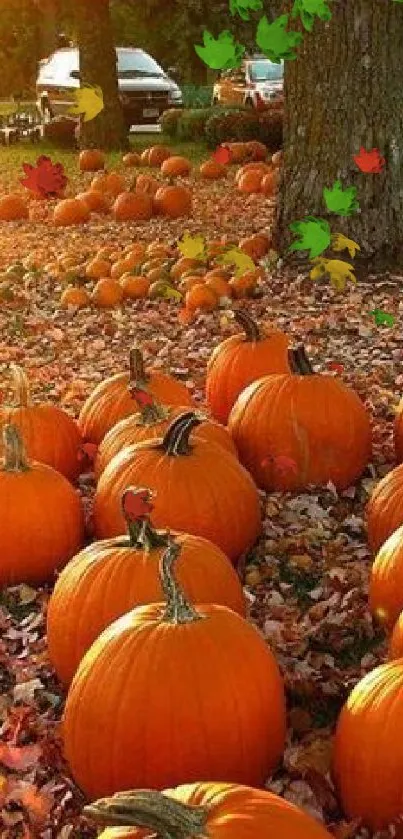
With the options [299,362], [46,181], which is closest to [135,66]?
[46,181]

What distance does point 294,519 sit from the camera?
5043 millimetres

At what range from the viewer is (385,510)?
4430mm

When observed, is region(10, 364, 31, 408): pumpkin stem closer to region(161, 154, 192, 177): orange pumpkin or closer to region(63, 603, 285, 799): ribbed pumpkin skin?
region(63, 603, 285, 799): ribbed pumpkin skin

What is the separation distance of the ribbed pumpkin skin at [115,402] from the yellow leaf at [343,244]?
3.54m

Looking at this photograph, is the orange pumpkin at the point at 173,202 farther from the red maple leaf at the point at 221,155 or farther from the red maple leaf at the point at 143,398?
the red maple leaf at the point at 143,398

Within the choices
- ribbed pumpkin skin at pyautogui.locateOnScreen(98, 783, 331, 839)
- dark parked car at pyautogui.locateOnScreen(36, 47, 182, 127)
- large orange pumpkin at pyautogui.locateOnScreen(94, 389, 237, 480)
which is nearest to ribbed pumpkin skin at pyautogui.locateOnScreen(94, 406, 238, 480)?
large orange pumpkin at pyautogui.locateOnScreen(94, 389, 237, 480)

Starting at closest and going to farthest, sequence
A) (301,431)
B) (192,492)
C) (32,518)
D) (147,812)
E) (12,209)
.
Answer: (147,812), (192,492), (32,518), (301,431), (12,209)

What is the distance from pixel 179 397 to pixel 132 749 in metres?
2.53

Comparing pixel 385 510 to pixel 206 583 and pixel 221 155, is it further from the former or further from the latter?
pixel 221 155

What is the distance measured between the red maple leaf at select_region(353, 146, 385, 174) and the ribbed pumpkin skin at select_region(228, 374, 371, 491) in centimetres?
386

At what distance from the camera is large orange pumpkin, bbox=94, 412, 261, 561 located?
4.41m

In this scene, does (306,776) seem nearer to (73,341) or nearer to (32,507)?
(32,507)

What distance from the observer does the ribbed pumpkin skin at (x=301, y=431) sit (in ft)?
16.9

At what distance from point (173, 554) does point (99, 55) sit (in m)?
17.9
